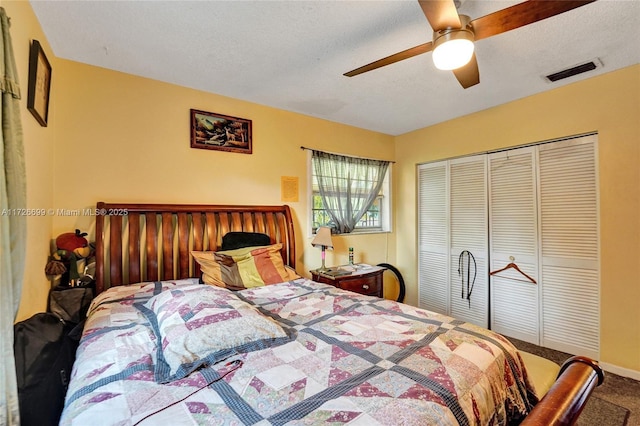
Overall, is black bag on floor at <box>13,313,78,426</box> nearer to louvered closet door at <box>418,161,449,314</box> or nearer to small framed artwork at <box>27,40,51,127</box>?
small framed artwork at <box>27,40,51,127</box>

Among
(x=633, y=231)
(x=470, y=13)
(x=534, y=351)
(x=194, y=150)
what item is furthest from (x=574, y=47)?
(x=194, y=150)

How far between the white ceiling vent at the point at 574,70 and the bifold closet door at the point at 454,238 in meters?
0.97

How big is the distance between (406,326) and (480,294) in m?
2.29

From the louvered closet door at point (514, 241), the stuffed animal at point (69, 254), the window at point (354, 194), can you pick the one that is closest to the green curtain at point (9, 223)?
the stuffed animal at point (69, 254)

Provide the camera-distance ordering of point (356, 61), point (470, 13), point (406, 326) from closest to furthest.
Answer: point (406, 326) → point (470, 13) → point (356, 61)

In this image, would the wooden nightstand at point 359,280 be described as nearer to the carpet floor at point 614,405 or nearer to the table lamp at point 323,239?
the table lamp at point 323,239

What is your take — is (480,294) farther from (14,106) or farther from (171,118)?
(14,106)

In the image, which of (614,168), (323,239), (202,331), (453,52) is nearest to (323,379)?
(202,331)

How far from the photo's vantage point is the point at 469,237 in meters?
3.35

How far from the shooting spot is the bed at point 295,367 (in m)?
0.83

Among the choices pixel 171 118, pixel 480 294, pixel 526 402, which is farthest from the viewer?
pixel 480 294

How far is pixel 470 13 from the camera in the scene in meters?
1.66

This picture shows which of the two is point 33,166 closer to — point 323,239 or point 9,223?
point 9,223

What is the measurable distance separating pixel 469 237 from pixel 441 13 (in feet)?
8.78
